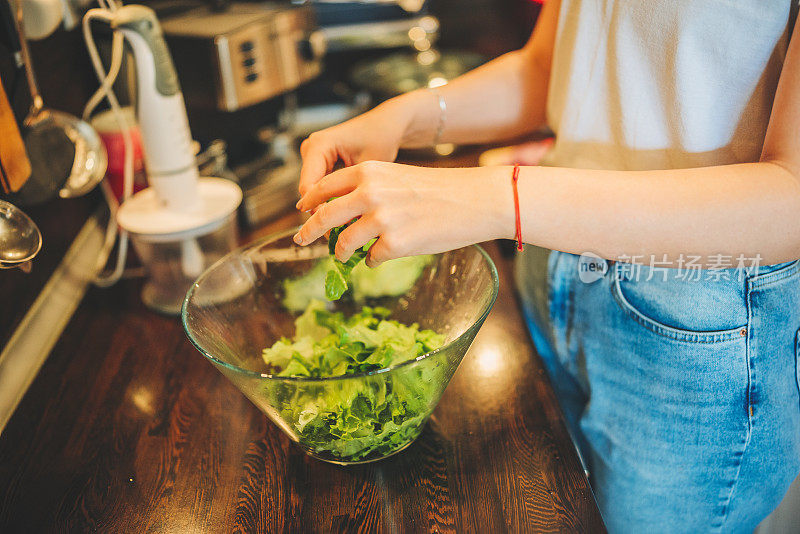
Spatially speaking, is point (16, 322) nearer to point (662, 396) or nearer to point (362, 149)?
point (362, 149)

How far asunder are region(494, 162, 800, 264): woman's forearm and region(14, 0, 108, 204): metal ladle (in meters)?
0.75

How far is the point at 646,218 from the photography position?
68cm

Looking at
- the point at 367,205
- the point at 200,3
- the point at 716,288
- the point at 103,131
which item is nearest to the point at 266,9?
the point at 200,3

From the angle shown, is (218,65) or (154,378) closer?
(154,378)

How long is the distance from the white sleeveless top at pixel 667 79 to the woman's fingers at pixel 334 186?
0.45m

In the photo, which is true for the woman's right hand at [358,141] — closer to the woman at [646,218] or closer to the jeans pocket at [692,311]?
the woman at [646,218]

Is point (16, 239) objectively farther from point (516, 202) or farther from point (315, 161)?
point (516, 202)

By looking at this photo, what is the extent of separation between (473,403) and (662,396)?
28cm

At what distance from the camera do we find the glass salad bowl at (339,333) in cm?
72

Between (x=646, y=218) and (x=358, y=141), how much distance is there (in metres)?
0.45

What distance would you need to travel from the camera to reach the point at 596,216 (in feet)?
→ 2.23

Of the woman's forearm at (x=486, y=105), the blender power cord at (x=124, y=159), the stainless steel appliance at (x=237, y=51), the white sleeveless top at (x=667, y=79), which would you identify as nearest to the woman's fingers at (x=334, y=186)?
the woman's forearm at (x=486, y=105)

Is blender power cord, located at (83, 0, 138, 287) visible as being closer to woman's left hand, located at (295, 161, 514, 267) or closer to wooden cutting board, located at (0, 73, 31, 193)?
wooden cutting board, located at (0, 73, 31, 193)

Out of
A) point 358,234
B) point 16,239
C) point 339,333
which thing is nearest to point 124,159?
point 16,239
